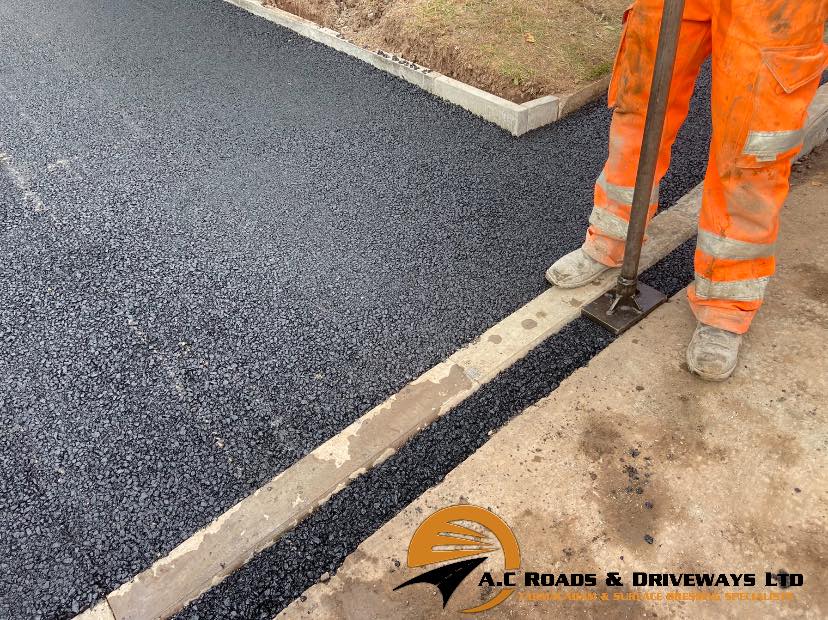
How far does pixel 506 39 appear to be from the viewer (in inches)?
181

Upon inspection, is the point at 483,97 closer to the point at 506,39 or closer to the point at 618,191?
the point at 506,39

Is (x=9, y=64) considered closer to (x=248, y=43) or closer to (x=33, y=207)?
(x=248, y=43)

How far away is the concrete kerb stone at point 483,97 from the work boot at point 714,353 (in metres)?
2.14

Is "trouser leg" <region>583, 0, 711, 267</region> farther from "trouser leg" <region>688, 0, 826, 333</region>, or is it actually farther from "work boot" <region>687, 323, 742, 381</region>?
"work boot" <region>687, 323, 742, 381</region>

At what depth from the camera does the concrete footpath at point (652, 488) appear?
178 centimetres

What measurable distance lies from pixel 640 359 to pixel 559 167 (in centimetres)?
165

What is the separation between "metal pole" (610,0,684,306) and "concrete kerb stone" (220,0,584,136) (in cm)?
179

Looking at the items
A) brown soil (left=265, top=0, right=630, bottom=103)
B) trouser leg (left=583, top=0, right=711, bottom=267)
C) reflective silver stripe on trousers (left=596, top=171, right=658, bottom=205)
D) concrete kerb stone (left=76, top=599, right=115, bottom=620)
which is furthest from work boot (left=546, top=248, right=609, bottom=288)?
concrete kerb stone (left=76, top=599, right=115, bottom=620)

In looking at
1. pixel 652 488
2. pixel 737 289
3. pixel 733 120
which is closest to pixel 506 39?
pixel 733 120

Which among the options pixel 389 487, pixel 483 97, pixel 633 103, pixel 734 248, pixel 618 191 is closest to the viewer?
pixel 389 487

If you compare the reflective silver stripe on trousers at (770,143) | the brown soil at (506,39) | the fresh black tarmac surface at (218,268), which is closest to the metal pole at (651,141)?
the reflective silver stripe on trousers at (770,143)

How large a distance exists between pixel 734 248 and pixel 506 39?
307 centimetres

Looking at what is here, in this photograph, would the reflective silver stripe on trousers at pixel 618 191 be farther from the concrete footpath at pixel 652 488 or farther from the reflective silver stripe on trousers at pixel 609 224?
the concrete footpath at pixel 652 488

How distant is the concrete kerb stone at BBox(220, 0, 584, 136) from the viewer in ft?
13.1
